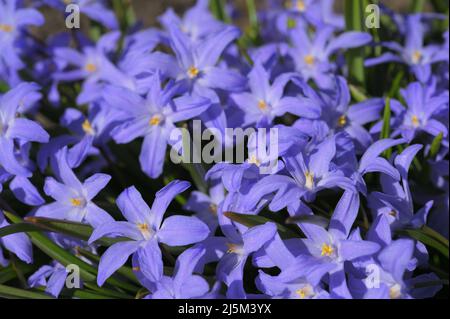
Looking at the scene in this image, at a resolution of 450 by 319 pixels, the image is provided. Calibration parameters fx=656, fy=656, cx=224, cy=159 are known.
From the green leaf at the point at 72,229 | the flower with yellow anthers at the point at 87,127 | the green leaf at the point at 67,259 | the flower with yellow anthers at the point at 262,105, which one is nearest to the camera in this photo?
the green leaf at the point at 72,229

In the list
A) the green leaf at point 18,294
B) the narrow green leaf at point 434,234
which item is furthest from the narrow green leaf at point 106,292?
the narrow green leaf at point 434,234

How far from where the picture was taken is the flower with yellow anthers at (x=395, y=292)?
1615 millimetres

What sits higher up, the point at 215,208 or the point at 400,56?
the point at 400,56

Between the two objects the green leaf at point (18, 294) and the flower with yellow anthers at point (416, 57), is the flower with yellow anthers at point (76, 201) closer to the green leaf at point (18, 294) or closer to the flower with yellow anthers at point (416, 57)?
the green leaf at point (18, 294)

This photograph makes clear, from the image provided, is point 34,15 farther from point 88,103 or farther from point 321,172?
point 321,172

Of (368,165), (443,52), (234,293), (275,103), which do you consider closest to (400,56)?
(443,52)

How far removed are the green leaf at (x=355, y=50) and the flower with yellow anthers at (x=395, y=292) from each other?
1093 mm

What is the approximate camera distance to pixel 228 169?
1761 mm

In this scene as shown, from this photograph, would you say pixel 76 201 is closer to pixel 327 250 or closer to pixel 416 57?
pixel 327 250

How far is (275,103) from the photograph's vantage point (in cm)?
212

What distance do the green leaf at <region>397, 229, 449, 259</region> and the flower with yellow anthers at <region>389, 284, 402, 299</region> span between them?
22 centimetres

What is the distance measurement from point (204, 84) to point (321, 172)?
0.54 metres

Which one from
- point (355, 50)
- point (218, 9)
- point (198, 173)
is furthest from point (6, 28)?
point (355, 50)

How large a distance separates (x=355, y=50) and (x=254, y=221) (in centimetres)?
105
